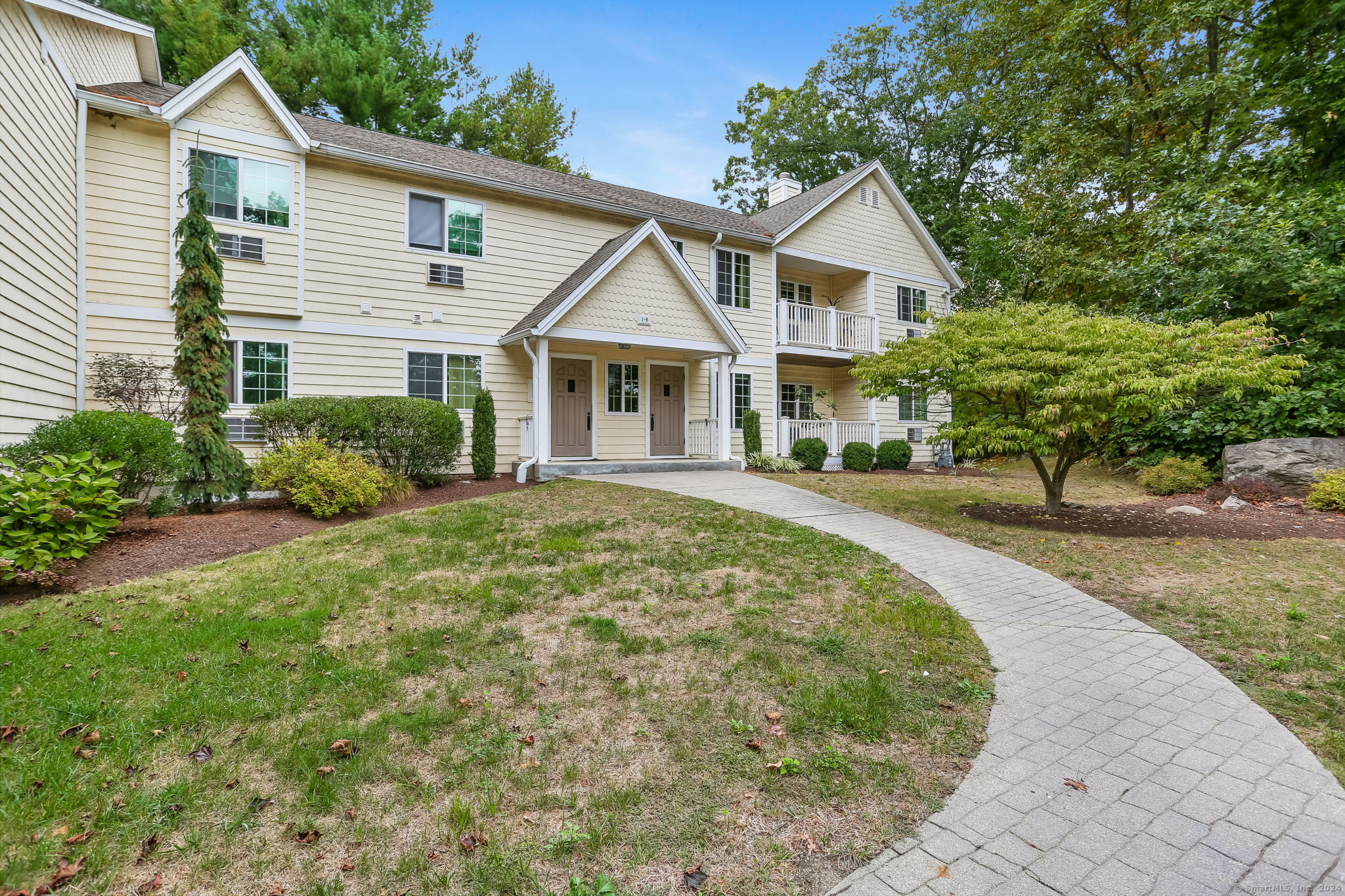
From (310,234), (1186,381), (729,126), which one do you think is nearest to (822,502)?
→ (1186,381)

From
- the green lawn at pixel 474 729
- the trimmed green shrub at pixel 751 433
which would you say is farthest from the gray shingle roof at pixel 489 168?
the green lawn at pixel 474 729

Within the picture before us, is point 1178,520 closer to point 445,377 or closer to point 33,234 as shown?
point 445,377

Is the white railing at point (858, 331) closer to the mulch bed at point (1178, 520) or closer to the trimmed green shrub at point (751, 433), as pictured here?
the trimmed green shrub at point (751, 433)

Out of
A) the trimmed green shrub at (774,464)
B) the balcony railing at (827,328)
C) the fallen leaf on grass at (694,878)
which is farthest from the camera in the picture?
the balcony railing at (827,328)

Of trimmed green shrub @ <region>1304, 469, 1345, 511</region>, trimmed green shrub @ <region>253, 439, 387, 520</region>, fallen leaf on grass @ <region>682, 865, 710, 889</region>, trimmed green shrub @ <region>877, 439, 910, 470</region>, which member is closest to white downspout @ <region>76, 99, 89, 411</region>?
trimmed green shrub @ <region>253, 439, 387, 520</region>

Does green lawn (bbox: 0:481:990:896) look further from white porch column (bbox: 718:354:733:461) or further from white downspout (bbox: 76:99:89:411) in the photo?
white porch column (bbox: 718:354:733:461)

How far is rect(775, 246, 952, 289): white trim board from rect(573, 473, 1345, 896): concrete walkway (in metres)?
14.7

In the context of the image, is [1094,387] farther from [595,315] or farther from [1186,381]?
[595,315]

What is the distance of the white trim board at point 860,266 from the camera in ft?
58.0

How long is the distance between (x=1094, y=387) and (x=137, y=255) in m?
14.5

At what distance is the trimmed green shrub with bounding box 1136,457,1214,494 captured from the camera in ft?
38.7

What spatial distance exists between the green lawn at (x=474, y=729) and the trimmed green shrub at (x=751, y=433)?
10.2 m

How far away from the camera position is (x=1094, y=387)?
7551mm

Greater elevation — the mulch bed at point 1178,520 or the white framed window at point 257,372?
the white framed window at point 257,372
